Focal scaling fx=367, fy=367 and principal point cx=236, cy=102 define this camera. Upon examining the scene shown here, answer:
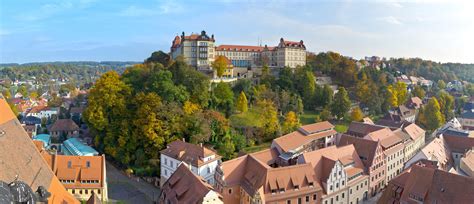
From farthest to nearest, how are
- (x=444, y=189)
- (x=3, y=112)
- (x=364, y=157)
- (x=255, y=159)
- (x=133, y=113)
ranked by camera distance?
(x=133, y=113)
(x=364, y=157)
(x=255, y=159)
(x=444, y=189)
(x=3, y=112)

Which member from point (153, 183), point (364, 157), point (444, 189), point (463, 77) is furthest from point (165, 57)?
point (463, 77)

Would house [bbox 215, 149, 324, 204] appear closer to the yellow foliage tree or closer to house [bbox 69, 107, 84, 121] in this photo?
the yellow foliage tree

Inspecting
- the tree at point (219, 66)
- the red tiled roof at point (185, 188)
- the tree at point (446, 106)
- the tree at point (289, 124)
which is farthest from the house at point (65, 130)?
the tree at point (446, 106)

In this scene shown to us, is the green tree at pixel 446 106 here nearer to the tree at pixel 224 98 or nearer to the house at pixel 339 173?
the house at pixel 339 173

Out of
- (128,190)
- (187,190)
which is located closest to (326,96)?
(128,190)

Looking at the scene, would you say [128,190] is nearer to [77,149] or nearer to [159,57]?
[77,149]

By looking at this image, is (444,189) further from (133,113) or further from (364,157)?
(133,113)
